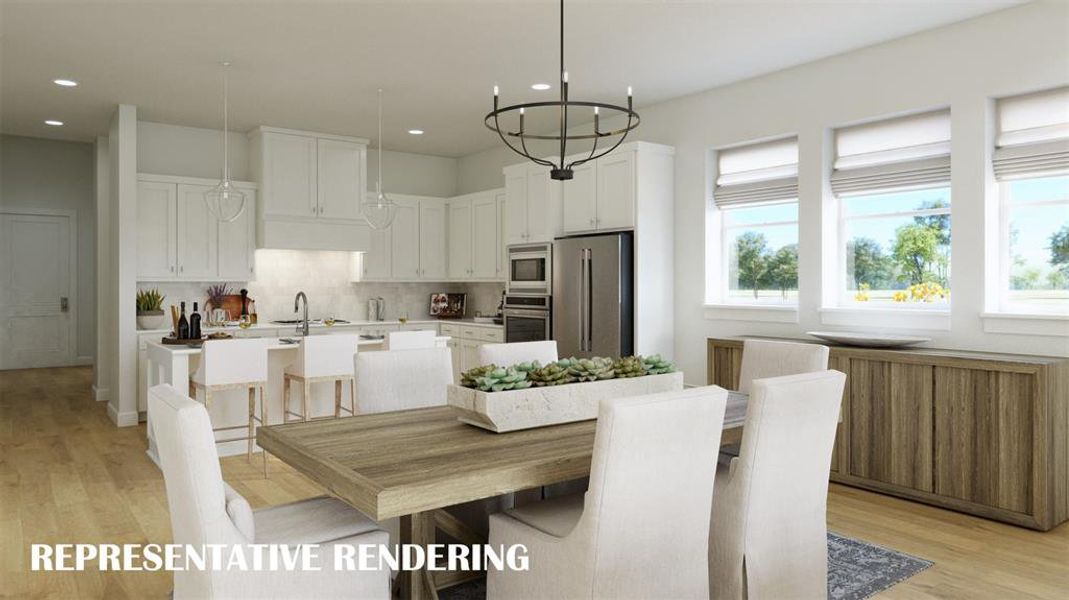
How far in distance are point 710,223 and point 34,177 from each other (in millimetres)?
7988

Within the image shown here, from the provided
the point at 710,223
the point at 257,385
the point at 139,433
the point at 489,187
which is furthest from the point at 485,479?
the point at 489,187

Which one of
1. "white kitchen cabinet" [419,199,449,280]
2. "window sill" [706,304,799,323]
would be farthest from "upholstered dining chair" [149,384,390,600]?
"white kitchen cabinet" [419,199,449,280]

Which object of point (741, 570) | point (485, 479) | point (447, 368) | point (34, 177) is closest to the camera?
point (485, 479)

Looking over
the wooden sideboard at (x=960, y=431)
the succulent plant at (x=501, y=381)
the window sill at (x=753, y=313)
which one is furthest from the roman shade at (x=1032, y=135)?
the succulent plant at (x=501, y=381)

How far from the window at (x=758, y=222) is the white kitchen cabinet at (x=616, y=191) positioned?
2.13 feet

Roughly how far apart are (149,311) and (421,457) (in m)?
5.04

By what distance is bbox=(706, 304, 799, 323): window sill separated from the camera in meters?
4.93

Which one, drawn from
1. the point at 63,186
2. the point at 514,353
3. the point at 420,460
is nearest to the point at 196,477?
the point at 420,460

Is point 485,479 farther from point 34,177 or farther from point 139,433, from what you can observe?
point 34,177

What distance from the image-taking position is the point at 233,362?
466 cm

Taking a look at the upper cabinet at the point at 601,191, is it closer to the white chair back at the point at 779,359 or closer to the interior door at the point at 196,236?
the white chair back at the point at 779,359

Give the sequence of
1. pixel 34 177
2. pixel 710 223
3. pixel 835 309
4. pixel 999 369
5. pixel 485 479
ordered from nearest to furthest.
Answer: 1. pixel 485 479
2. pixel 999 369
3. pixel 835 309
4. pixel 710 223
5. pixel 34 177

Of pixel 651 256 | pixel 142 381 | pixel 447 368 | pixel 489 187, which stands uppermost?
pixel 489 187

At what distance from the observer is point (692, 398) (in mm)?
2027
